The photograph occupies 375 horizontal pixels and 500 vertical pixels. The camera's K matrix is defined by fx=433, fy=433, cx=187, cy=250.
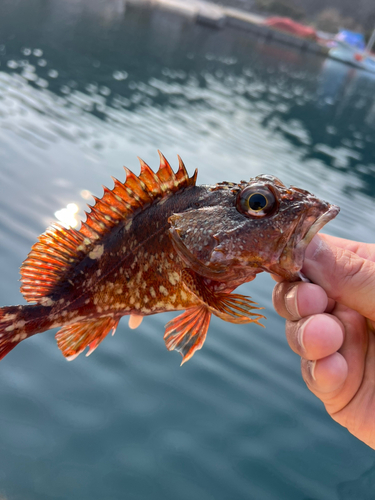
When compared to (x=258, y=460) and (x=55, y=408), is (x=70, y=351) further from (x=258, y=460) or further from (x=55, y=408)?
(x=258, y=460)

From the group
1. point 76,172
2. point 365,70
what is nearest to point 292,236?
point 76,172

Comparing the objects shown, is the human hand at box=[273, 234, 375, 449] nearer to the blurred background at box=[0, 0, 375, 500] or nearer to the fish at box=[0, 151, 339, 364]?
the fish at box=[0, 151, 339, 364]

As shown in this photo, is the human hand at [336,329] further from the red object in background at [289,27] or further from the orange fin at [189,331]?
the red object in background at [289,27]

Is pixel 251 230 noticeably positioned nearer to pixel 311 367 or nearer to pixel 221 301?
pixel 221 301

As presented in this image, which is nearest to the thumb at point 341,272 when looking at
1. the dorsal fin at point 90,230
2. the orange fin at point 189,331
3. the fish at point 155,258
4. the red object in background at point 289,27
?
the fish at point 155,258

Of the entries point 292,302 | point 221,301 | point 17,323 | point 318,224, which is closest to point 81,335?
point 17,323

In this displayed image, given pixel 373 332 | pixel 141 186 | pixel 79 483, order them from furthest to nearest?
pixel 79 483
pixel 373 332
pixel 141 186
